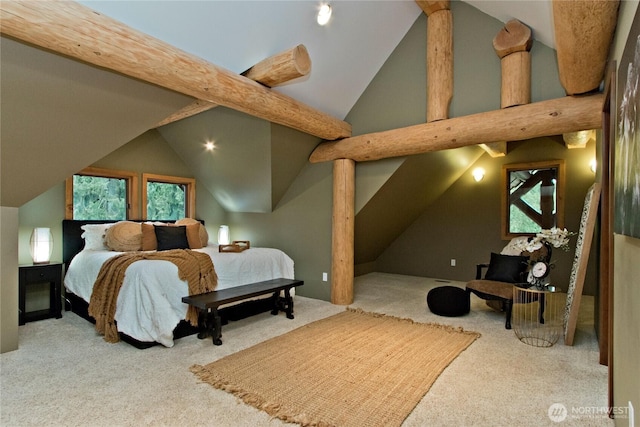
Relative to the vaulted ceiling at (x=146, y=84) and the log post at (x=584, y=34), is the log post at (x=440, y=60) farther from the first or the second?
the log post at (x=584, y=34)

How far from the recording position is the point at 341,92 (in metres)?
4.17

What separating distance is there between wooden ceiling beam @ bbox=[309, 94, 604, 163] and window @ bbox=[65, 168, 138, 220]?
9.65ft

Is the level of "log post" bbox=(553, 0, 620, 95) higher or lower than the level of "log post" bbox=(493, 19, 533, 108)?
lower

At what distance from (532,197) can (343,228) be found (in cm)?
353

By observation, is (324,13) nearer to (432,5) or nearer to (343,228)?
(432,5)

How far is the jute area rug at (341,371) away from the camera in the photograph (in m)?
2.06

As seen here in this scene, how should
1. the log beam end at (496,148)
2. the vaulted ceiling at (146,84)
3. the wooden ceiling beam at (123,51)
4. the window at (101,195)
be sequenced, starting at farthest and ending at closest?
the log beam end at (496,148) < the window at (101,195) < the vaulted ceiling at (146,84) < the wooden ceiling beam at (123,51)

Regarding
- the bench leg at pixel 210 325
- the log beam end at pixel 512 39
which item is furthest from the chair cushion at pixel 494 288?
the bench leg at pixel 210 325

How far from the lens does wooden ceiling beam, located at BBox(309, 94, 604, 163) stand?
2990 mm

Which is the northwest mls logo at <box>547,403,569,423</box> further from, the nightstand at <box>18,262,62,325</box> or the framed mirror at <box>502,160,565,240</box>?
the nightstand at <box>18,262,62,325</box>

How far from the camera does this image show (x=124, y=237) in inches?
162

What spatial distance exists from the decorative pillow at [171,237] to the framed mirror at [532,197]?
521 cm

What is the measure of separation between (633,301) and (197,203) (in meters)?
5.55

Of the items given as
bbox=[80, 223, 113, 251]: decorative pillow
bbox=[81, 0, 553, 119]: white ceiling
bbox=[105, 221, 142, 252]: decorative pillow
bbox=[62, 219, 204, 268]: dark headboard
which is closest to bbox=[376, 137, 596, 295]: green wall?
bbox=[81, 0, 553, 119]: white ceiling
